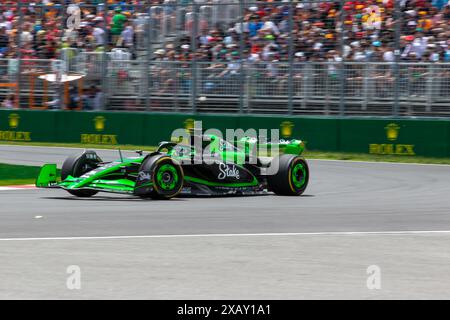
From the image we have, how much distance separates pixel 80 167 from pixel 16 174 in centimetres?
431

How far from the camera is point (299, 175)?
14016 millimetres

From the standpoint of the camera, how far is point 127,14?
25953 millimetres

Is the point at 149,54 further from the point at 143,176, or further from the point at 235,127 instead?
the point at 143,176

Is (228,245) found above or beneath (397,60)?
beneath

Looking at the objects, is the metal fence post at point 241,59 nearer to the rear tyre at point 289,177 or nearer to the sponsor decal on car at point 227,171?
the rear tyre at point 289,177

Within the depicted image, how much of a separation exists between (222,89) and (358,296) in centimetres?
1807

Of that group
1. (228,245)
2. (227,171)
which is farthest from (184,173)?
(228,245)

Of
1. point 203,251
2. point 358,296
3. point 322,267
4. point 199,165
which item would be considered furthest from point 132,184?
point 358,296

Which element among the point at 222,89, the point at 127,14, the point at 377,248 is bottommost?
the point at 377,248

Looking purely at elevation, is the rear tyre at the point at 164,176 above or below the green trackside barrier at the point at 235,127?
below

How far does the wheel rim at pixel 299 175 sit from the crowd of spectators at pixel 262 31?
28.4ft

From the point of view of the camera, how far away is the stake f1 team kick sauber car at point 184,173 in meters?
12.6

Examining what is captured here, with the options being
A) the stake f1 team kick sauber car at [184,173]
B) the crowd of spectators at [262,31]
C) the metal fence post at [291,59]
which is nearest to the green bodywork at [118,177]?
the stake f1 team kick sauber car at [184,173]
